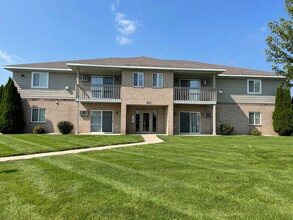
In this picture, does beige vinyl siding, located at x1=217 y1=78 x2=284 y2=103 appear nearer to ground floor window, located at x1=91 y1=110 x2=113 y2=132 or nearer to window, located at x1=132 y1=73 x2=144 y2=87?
window, located at x1=132 y1=73 x2=144 y2=87

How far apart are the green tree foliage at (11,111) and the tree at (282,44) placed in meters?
17.5

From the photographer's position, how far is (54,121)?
19438mm

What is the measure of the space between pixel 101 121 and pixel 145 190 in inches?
618

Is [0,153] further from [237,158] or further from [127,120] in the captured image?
[127,120]

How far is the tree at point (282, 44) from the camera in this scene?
26.4ft

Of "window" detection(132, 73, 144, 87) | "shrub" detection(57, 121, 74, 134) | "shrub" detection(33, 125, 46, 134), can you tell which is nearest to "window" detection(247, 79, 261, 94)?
"window" detection(132, 73, 144, 87)

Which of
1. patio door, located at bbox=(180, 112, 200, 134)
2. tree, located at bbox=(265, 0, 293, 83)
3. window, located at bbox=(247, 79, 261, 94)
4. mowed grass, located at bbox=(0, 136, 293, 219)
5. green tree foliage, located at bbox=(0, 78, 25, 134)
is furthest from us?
window, located at bbox=(247, 79, 261, 94)

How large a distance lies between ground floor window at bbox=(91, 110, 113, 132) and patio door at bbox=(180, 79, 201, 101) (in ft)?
22.4

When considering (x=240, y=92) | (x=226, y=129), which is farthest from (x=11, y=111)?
(x=240, y=92)

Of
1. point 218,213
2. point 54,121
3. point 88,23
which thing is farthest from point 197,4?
point 218,213

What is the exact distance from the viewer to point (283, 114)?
1983 centimetres

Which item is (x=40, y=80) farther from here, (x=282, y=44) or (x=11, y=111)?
(x=282, y=44)

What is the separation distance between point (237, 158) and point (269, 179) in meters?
2.84

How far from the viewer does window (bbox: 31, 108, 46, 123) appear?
19281mm
